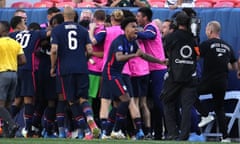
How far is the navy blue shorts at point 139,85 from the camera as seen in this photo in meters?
20.8

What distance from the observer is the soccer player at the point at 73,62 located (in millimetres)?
19375

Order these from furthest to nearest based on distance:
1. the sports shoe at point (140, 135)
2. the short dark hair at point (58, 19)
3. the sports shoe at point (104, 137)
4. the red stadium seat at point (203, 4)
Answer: the red stadium seat at point (203, 4) → the short dark hair at point (58, 19) → the sports shoe at point (140, 135) → the sports shoe at point (104, 137)

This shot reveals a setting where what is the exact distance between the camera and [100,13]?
21.1 m

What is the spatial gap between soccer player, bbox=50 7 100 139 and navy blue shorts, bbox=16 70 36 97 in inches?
59.2

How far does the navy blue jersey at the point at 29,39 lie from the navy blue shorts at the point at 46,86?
0.40 meters

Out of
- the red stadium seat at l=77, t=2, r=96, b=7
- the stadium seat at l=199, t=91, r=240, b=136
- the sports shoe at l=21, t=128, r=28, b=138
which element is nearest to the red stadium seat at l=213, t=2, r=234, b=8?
the stadium seat at l=199, t=91, r=240, b=136

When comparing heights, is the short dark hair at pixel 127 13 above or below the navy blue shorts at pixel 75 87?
above

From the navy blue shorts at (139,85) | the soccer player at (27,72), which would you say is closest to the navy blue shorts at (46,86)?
the soccer player at (27,72)

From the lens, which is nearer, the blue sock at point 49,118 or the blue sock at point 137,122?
the blue sock at point 137,122

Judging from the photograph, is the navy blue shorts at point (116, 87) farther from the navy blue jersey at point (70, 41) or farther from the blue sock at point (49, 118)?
the blue sock at point (49, 118)

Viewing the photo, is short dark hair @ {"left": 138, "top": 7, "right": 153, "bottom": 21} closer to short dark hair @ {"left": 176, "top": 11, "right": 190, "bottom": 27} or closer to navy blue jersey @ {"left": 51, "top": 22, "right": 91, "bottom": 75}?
short dark hair @ {"left": 176, "top": 11, "right": 190, "bottom": 27}

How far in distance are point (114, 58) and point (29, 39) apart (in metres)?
1.88

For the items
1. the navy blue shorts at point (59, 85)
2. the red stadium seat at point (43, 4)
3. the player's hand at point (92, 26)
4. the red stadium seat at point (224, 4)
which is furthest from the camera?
the red stadium seat at point (43, 4)

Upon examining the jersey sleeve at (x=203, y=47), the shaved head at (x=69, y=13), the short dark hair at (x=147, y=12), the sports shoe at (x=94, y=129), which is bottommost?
the sports shoe at (x=94, y=129)
